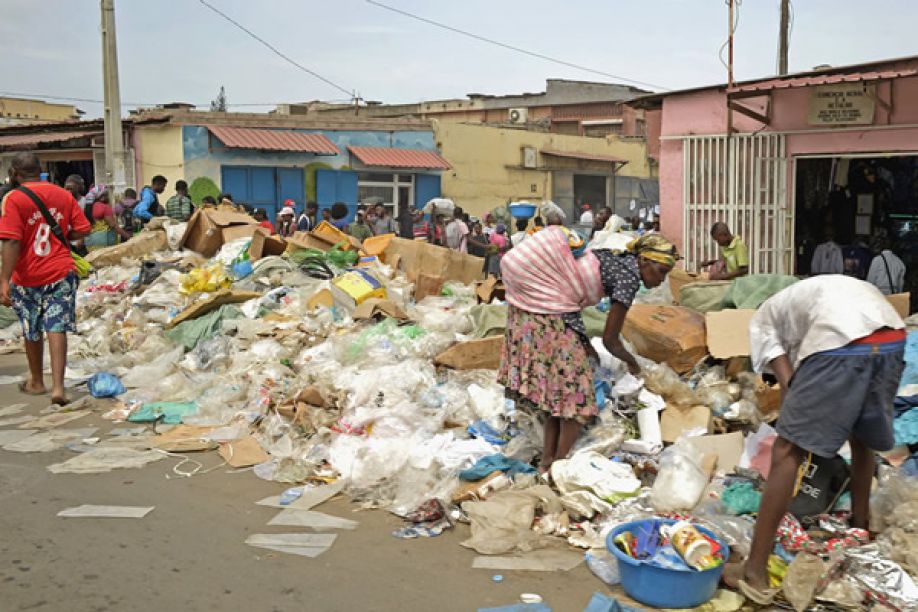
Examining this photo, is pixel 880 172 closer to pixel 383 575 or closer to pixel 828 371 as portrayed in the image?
pixel 828 371

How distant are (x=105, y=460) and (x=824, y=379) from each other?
403 cm

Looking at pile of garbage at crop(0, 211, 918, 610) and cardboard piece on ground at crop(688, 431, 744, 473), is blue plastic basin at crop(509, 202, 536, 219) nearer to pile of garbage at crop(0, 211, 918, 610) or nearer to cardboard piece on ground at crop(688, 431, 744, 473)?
pile of garbage at crop(0, 211, 918, 610)

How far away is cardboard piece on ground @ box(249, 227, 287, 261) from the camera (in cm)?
952

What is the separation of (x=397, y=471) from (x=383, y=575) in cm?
118

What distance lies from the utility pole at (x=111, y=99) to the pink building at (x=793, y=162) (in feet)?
27.1

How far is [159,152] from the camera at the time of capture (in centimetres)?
1773

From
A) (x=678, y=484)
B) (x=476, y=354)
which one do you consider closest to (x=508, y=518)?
(x=678, y=484)

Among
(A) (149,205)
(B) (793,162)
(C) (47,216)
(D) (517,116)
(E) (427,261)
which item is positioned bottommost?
(E) (427,261)

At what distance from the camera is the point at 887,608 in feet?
10.4

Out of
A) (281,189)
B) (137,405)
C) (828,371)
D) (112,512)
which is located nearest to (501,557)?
(828,371)

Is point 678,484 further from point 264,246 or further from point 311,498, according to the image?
point 264,246

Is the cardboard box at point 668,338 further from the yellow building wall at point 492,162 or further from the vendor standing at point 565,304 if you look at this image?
the yellow building wall at point 492,162

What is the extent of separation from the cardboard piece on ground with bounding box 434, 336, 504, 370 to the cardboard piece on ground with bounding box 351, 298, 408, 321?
45.2 inches

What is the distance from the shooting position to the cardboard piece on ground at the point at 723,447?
179 inches
